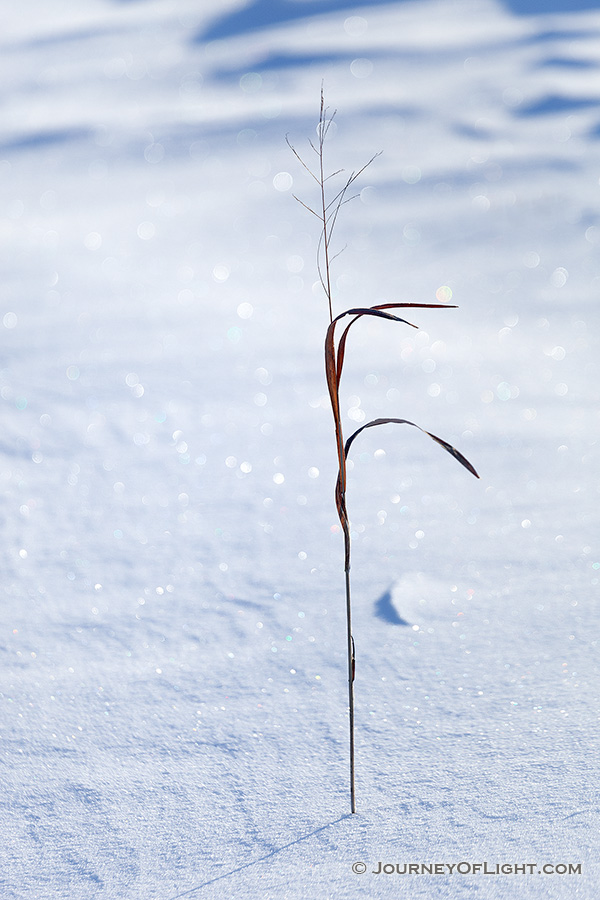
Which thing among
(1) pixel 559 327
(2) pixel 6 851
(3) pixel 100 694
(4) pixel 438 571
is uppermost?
(2) pixel 6 851

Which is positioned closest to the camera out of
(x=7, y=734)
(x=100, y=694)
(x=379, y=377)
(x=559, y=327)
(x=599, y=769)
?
(x=599, y=769)

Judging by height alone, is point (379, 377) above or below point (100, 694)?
below

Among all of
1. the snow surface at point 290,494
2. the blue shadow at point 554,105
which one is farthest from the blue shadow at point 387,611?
the blue shadow at point 554,105

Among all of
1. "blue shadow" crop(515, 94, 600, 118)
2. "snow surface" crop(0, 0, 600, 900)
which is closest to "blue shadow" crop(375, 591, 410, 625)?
"snow surface" crop(0, 0, 600, 900)

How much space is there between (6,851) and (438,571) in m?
1.21

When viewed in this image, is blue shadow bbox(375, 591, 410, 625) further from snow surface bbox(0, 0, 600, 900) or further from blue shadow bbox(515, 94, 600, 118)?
blue shadow bbox(515, 94, 600, 118)

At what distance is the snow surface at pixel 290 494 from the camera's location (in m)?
1.22

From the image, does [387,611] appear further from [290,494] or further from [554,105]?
[554,105]

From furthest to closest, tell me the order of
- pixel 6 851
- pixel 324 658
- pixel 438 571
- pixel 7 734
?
pixel 438 571, pixel 324 658, pixel 7 734, pixel 6 851

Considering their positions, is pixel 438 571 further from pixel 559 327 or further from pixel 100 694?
pixel 559 327

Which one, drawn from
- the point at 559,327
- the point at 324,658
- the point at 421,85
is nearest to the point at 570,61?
the point at 421,85

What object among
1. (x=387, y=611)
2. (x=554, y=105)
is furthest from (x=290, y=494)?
(x=554, y=105)

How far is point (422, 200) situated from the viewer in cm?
461

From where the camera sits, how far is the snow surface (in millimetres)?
1225
